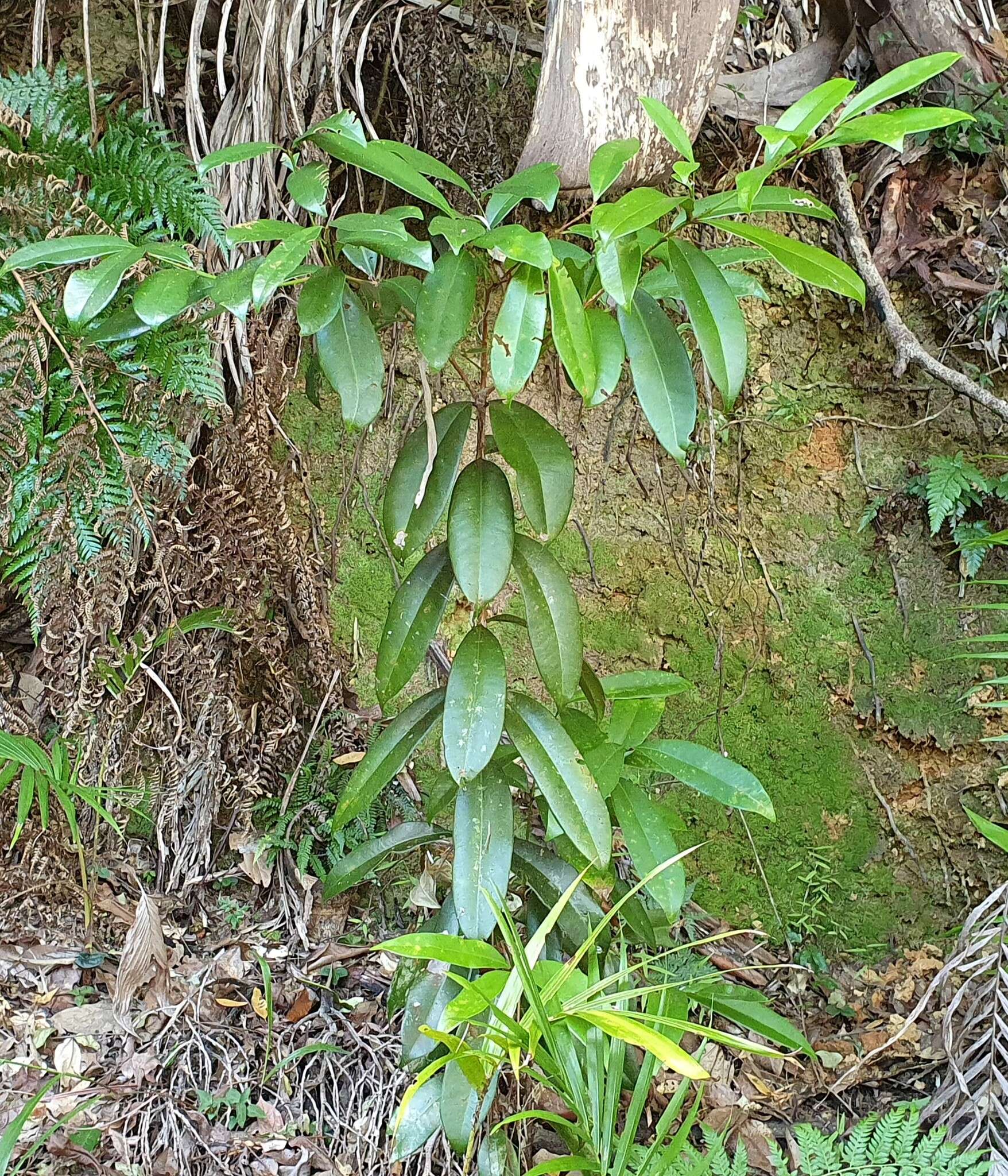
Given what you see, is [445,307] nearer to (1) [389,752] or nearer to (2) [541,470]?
(2) [541,470]

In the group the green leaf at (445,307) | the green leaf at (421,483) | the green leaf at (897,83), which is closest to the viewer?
the green leaf at (897,83)

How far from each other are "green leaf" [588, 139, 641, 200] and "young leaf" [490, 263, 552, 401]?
12 centimetres

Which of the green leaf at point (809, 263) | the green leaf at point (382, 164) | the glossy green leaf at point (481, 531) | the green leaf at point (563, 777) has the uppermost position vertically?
the green leaf at point (382, 164)

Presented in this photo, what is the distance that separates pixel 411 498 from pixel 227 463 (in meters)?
0.57

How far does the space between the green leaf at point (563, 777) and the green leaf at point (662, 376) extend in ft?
1.39

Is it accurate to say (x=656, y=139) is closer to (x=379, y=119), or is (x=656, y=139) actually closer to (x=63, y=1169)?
(x=379, y=119)

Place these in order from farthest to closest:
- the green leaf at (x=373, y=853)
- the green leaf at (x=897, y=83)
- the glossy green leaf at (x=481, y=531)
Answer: the green leaf at (x=373, y=853) → the glossy green leaf at (x=481, y=531) → the green leaf at (x=897, y=83)

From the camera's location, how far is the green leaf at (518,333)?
1.07 metres

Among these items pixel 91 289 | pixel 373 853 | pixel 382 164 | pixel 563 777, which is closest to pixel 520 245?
pixel 382 164

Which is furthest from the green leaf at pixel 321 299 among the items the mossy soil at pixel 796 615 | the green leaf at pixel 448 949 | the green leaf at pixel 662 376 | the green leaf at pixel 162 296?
the mossy soil at pixel 796 615

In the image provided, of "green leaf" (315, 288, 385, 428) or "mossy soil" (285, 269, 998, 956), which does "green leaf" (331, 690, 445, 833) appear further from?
"mossy soil" (285, 269, 998, 956)

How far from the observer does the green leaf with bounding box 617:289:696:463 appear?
1.14m

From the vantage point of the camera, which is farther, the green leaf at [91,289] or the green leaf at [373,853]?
the green leaf at [373,853]

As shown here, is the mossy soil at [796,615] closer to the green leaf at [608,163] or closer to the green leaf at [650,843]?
the green leaf at [650,843]
